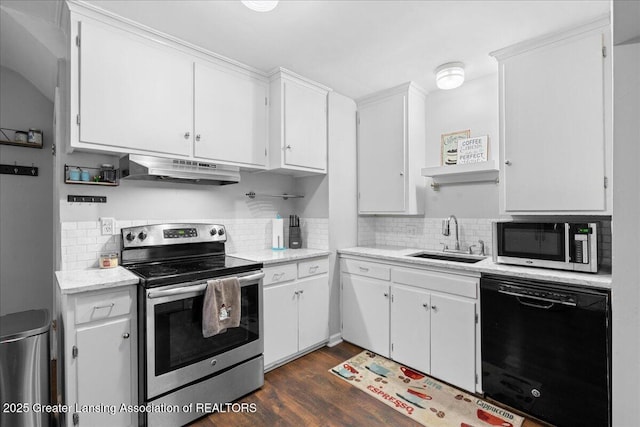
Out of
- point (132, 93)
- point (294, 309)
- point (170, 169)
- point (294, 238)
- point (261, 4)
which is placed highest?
point (261, 4)

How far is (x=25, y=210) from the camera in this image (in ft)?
9.85

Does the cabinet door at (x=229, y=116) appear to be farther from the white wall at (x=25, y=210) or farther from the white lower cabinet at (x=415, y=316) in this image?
the white wall at (x=25, y=210)

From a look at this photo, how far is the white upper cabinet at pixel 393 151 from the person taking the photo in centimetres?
303

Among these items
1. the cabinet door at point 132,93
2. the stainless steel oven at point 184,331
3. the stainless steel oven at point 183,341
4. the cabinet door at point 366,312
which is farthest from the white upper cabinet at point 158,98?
the cabinet door at point 366,312

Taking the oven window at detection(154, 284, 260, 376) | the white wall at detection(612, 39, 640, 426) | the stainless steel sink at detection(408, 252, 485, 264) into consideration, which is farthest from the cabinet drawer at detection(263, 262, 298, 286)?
the white wall at detection(612, 39, 640, 426)

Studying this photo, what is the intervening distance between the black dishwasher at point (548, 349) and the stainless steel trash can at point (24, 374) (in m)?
2.72

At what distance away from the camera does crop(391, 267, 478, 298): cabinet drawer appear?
222 cm

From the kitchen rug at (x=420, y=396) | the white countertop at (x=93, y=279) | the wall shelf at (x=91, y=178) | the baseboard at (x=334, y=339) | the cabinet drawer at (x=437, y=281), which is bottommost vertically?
the kitchen rug at (x=420, y=396)

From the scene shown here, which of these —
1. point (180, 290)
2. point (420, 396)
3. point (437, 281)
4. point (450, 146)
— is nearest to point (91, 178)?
point (180, 290)

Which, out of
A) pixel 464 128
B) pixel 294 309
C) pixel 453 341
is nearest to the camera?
pixel 453 341

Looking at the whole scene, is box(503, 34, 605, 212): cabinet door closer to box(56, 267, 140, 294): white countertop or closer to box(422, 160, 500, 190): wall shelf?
box(422, 160, 500, 190): wall shelf

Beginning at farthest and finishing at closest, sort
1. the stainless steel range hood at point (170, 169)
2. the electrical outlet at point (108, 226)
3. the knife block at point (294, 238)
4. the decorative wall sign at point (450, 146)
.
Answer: the knife block at point (294, 238), the decorative wall sign at point (450, 146), the electrical outlet at point (108, 226), the stainless steel range hood at point (170, 169)

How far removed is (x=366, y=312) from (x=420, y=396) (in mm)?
842

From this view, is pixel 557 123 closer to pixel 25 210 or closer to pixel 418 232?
pixel 418 232
